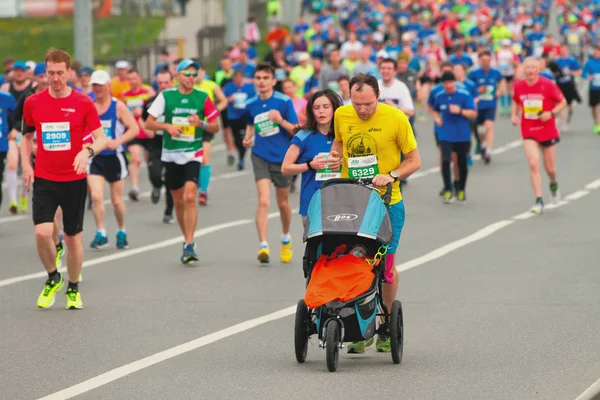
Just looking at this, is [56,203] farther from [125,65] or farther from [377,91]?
[125,65]

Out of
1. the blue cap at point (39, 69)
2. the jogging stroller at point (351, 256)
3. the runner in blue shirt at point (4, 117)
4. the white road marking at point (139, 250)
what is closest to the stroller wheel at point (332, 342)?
the jogging stroller at point (351, 256)

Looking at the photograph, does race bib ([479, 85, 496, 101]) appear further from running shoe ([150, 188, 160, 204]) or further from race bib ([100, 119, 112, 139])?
race bib ([100, 119, 112, 139])

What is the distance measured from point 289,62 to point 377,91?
105ft

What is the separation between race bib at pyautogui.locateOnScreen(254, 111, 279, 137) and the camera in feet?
49.1

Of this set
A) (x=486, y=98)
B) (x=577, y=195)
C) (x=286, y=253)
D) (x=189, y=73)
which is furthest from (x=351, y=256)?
(x=486, y=98)

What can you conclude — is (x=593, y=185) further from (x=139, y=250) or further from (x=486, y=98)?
(x=139, y=250)

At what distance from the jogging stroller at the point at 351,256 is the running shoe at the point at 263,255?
520 centimetres

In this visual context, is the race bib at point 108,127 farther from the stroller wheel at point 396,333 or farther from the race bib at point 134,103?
the stroller wheel at point 396,333

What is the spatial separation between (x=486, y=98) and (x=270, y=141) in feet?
40.6

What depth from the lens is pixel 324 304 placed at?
907cm

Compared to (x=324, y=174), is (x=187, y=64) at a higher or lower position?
higher

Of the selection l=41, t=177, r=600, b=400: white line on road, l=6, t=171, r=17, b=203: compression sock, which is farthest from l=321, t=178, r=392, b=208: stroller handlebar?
l=6, t=171, r=17, b=203: compression sock

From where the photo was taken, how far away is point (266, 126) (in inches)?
590

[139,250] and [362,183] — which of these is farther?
[139,250]
